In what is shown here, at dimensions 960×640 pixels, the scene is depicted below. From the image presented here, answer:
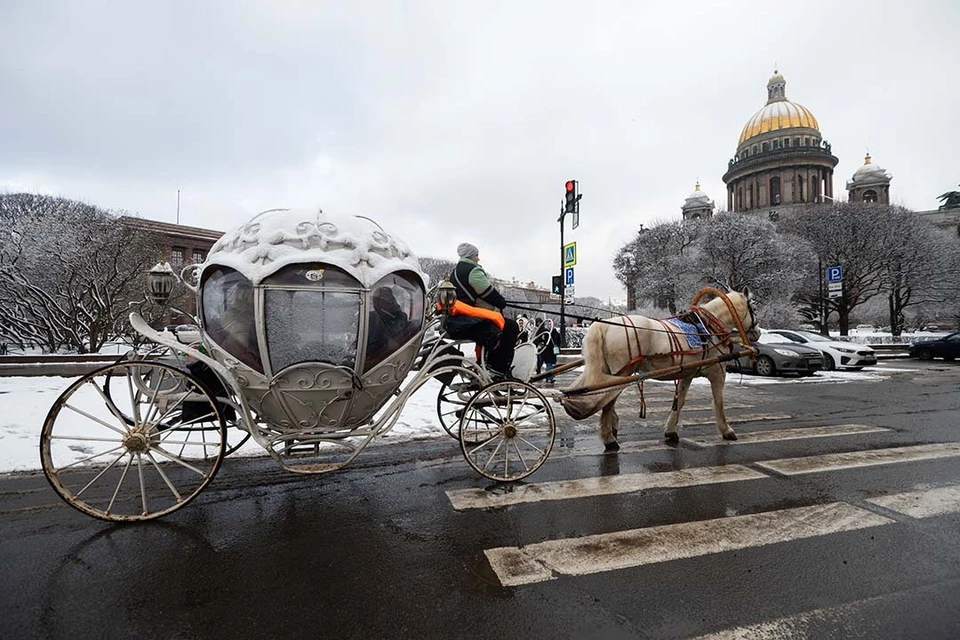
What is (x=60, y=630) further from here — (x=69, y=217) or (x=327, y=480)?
(x=69, y=217)

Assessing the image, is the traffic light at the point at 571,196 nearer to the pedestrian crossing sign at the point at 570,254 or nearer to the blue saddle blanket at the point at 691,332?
the pedestrian crossing sign at the point at 570,254

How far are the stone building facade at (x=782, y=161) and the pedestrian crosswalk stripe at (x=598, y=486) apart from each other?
229 feet

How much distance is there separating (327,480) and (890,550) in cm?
449

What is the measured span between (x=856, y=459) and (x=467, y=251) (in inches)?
193

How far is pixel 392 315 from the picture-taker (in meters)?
4.12

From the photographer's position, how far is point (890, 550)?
335 cm

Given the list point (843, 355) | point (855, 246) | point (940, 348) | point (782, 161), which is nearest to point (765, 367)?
point (843, 355)

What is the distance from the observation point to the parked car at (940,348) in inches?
795

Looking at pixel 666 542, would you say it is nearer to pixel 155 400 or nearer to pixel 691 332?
pixel 691 332

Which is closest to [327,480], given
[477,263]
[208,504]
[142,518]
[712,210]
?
[208,504]

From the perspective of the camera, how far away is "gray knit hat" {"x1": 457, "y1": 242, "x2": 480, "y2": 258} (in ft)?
16.9

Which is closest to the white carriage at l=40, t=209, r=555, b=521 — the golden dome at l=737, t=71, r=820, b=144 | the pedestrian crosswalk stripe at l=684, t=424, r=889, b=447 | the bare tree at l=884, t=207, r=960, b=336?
the pedestrian crosswalk stripe at l=684, t=424, r=889, b=447

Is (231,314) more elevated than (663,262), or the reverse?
(663,262)

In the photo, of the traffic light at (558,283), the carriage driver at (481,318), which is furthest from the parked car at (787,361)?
the carriage driver at (481,318)
